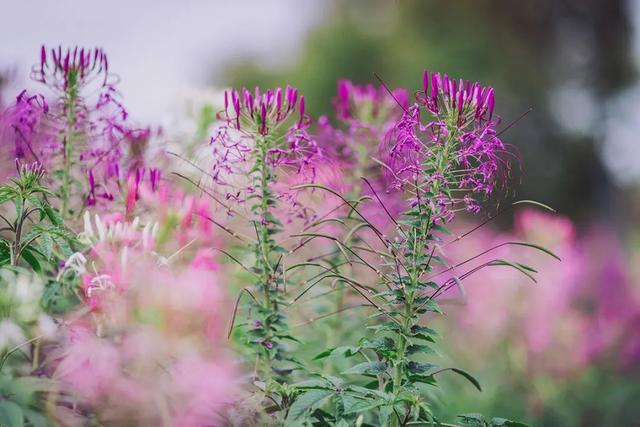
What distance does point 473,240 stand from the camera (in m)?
5.62

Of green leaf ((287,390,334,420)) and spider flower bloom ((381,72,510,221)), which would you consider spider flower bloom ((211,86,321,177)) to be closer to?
spider flower bloom ((381,72,510,221))

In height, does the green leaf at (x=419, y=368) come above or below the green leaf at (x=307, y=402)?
above

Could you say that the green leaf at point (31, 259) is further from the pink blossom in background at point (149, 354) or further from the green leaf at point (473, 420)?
the green leaf at point (473, 420)

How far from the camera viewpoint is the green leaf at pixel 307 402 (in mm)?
1495

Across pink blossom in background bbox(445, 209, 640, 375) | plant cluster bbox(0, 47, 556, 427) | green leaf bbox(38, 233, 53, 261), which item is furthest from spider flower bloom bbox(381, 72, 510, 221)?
pink blossom in background bbox(445, 209, 640, 375)

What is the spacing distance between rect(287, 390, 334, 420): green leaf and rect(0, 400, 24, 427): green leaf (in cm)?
48

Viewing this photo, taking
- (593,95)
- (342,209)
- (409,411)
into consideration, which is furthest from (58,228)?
(593,95)

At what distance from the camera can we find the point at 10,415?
137 centimetres

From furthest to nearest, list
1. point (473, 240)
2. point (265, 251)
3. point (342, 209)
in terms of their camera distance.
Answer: point (473, 240), point (342, 209), point (265, 251)

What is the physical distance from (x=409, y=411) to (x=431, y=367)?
0.42 ft

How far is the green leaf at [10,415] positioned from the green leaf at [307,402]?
0.48m

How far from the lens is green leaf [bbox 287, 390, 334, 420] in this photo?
1495 mm

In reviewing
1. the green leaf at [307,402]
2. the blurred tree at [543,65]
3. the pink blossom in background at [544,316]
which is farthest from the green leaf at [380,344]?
the blurred tree at [543,65]

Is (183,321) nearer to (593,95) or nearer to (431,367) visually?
(431,367)
